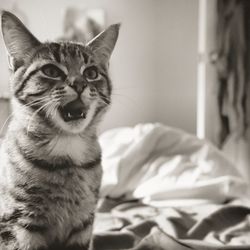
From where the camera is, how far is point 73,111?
872 millimetres

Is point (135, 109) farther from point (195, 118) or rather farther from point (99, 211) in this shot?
point (99, 211)

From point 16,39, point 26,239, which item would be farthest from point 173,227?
point 16,39

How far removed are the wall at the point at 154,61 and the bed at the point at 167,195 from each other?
3.11 feet

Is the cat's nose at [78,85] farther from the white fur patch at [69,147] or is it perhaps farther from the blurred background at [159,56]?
the blurred background at [159,56]

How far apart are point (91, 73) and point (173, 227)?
0.57 metres

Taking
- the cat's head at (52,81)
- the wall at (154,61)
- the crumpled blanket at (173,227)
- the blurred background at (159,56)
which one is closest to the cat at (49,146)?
the cat's head at (52,81)

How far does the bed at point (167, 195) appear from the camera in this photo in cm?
110

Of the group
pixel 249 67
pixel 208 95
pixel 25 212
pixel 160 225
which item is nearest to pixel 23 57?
pixel 25 212

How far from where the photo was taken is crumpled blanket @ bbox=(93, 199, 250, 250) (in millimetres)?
999

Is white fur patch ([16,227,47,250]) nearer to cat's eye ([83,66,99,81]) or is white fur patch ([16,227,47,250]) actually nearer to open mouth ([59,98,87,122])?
open mouth ([59,98,87,122])

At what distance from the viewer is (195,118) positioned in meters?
2.80

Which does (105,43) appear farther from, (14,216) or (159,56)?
(159,56)

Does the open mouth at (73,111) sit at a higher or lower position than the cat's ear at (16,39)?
lower

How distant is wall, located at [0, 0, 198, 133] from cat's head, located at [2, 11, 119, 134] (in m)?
1.77
